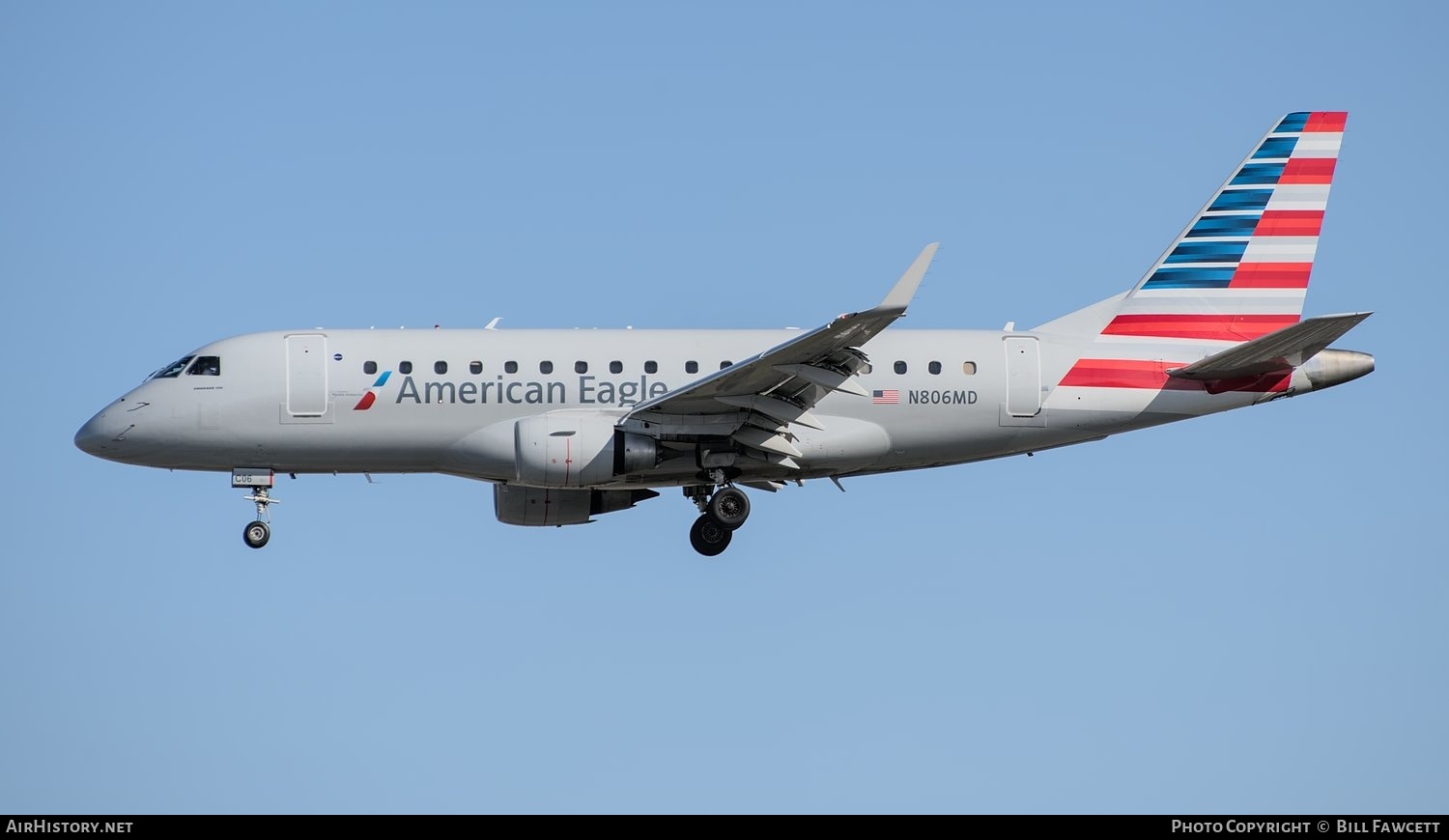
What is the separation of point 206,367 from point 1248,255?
70.1 feet

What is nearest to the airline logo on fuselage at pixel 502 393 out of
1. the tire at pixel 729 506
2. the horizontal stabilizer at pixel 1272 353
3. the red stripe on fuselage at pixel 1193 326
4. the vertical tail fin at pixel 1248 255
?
the tire at pixel 729 506

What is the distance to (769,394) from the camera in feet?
122

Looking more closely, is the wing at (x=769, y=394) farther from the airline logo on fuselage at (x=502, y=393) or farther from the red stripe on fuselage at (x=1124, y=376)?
the red stripe on fuselage at (x=1124, y=376)

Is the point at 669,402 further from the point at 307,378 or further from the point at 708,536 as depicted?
the point at 307,378

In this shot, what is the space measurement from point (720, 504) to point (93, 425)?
12.4 m

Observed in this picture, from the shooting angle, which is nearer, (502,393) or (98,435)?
(502,393)

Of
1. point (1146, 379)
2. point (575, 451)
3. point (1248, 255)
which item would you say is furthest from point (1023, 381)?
point (575, 451)

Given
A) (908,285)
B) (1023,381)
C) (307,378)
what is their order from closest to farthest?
(908,285) < (307,378) < (1023,381)

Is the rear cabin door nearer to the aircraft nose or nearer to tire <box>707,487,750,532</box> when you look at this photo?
tire <box>707,487,750,532</box>

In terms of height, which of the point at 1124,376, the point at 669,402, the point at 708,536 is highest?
the point at 1124,376

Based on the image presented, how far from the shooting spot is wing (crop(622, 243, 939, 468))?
35.0 metres

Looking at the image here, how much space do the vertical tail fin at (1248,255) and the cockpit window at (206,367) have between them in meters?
16.9

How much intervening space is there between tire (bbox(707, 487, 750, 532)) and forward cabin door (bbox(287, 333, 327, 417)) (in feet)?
25.5

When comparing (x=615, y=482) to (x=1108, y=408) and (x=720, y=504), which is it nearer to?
(x=720, y=504)
